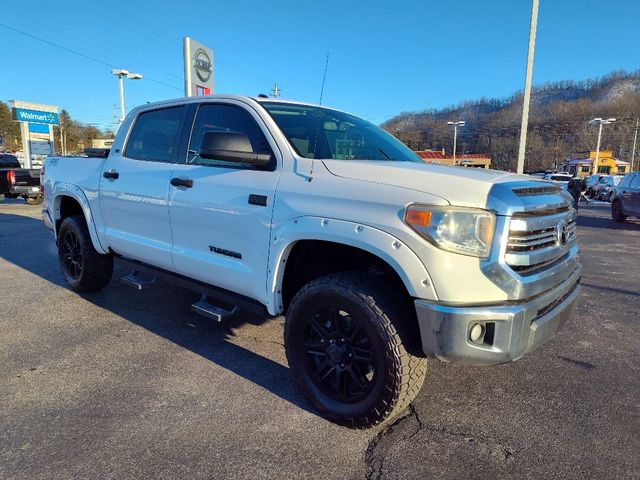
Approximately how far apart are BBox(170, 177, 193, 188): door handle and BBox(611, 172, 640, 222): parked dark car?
13.7 m

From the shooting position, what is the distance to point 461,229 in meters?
2.31

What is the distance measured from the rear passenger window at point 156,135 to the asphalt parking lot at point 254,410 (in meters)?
1.61

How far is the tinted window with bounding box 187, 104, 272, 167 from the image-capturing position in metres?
3.25

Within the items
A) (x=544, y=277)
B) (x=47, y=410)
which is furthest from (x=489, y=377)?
(x=47, y=410)

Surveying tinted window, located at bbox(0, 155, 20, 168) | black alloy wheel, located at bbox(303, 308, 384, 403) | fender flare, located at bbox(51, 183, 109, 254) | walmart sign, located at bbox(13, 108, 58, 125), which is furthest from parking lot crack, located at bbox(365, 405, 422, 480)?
walmart sign, located at bbox(13, 108, 58, 125)

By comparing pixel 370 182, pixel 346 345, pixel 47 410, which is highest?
pixel 370 182

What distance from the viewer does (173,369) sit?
345 cm

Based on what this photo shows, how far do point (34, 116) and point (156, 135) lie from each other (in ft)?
79.7

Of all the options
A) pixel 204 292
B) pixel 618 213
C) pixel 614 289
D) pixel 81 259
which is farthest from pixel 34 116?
pixel 614 289

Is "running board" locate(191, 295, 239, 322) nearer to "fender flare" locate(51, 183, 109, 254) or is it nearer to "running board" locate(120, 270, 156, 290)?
"running board" locate(120, 270, 156, 290)

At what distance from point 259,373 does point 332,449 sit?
1.03m

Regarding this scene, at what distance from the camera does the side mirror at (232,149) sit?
2.93 meters

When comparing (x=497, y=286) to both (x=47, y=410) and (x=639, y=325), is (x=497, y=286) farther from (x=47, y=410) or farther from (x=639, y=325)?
(x=639, y=325)

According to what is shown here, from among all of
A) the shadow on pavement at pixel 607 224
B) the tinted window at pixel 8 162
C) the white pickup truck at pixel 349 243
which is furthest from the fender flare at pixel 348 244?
the tinted window at pixel 8 162
